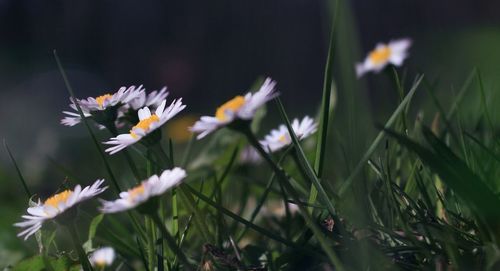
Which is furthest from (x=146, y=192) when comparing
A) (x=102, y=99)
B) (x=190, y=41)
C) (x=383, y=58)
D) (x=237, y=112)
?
(x=190, y=41)

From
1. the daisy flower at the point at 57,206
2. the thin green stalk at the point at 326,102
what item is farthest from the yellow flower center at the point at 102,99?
the thin green stalk at the point at 326,102

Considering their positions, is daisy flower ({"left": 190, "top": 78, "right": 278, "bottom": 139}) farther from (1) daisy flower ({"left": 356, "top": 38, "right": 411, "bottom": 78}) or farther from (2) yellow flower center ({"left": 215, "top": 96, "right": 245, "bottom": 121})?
(1) daisy flower ({"left": 356, "top": 38, "right": 411, "bottom": 78})

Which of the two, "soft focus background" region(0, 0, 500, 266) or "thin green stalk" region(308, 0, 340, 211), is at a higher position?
"soft focus background" region(0, 0, 500, 266)

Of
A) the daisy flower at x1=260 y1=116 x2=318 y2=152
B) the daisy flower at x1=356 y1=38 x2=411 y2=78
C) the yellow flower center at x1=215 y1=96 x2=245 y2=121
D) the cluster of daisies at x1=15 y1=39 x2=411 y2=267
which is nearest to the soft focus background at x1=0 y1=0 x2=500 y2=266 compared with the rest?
the daisy flower at x1=356 y1=38 x2=411 y2=78

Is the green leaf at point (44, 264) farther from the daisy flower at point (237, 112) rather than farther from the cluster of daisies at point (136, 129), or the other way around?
the daisy flower at point (237, 112)

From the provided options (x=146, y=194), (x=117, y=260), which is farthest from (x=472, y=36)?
(x=146, y=194)

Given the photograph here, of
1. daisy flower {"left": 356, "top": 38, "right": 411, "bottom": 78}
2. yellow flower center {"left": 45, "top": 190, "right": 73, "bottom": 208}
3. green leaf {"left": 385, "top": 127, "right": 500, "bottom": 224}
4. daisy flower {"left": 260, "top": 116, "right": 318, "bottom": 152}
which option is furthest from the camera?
daisy flower {"left": 356, "top": 38, "right": 411, "bottom": 78}

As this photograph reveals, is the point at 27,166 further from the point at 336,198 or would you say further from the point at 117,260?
the point at 336,198

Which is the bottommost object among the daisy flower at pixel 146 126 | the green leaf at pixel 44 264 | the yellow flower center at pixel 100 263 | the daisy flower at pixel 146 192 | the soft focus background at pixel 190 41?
the yellow flower center at pixel 100 263
